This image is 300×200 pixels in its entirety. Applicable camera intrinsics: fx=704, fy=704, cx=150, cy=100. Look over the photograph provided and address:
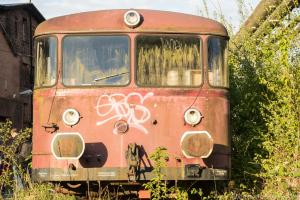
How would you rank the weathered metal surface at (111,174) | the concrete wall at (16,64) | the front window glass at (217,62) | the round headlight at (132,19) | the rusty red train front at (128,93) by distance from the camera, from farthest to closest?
1. the concrete wall at (16,64)
2. the front window glass at (217,62)
3. the round headlight at (132,19)
4. the rusty red train front at (128,93)
5. the weathered metal surface at (111,174)

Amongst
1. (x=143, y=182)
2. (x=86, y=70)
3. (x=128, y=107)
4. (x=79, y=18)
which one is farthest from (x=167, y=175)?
(x=79, y=18)

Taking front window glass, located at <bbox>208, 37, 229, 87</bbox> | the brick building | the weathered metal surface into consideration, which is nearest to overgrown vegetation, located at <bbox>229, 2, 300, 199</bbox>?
front window glass, located at <bbox>208, 37, 229, 87</bbox>

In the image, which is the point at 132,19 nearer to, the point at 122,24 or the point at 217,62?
the point at 122,24

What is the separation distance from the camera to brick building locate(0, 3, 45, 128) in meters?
35.4

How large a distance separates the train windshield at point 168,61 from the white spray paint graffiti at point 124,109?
0.29 m

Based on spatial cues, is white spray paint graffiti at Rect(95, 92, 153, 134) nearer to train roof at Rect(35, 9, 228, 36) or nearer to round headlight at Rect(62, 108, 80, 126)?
round headlight at Rect(62, 108, 80, 126)

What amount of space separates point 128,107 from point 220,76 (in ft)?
4.95

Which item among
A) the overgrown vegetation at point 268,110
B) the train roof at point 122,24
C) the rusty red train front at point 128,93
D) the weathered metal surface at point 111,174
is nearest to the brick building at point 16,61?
the overgrown vegetation at point 268,110

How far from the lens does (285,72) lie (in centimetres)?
1039

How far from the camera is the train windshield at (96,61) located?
10.3 metres

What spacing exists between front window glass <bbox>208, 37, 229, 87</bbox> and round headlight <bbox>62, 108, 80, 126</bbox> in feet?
6.76

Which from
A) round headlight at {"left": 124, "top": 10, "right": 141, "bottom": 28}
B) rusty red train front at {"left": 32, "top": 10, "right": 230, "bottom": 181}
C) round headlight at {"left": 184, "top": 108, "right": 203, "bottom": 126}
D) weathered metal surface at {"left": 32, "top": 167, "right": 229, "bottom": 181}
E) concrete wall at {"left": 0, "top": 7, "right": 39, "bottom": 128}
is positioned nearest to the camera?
weathered metal surface at {"left": 32, "top": 167, "right": 229, "bottom": 181}

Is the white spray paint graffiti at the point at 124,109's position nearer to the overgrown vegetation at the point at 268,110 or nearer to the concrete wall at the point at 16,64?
the overgrown vegetation at the point at 268,110

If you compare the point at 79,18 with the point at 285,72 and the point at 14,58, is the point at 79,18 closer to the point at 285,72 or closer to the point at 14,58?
the point at 285,72
